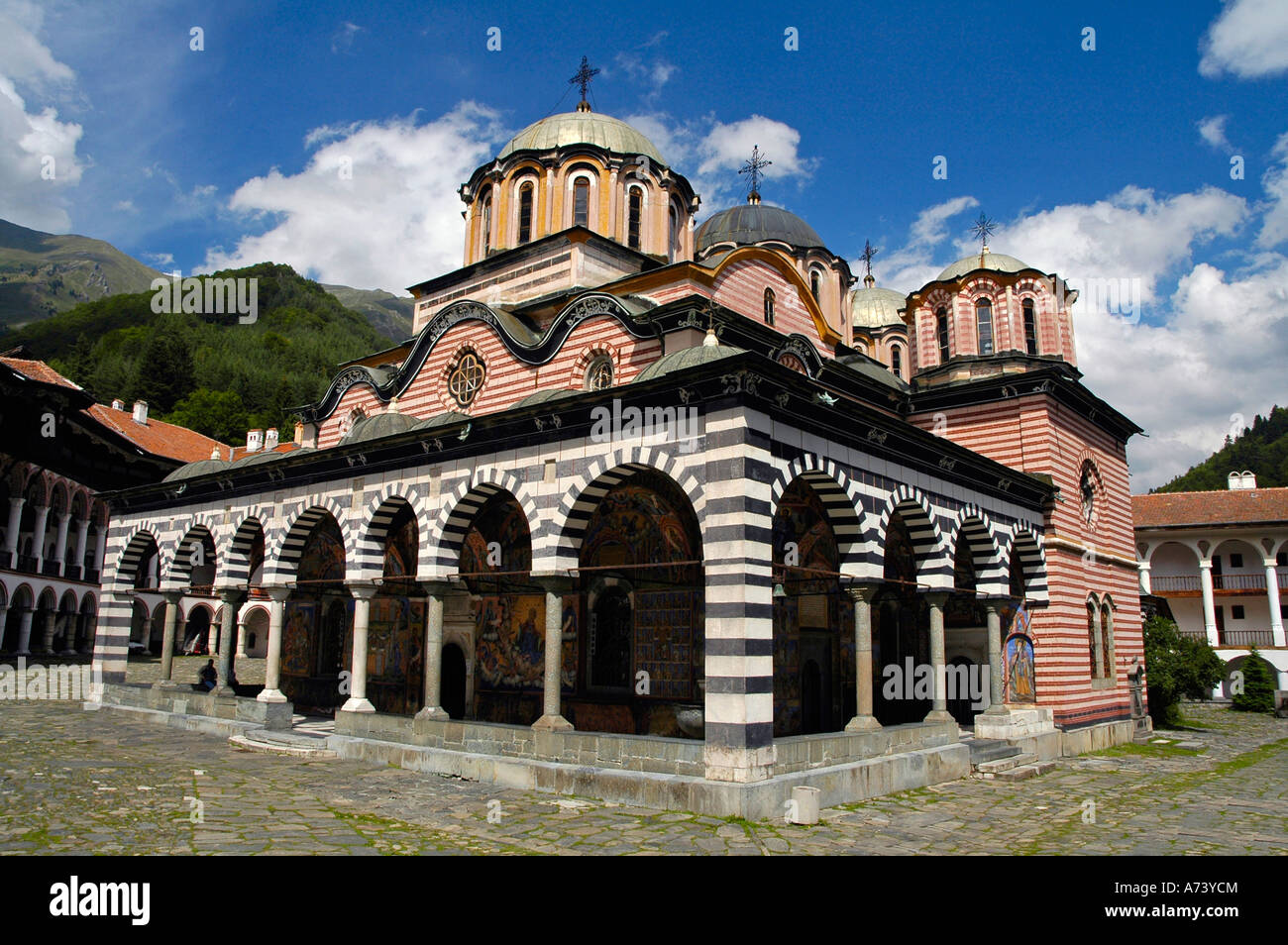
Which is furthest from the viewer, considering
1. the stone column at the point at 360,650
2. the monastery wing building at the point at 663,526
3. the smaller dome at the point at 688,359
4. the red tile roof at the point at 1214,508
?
the red tile roof at the point at 1214,508

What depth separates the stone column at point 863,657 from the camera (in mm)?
10516

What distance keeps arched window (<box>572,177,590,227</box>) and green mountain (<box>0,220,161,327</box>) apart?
109 m

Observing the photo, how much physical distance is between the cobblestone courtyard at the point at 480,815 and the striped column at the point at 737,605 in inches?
30.1

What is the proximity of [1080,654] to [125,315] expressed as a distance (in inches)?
2809

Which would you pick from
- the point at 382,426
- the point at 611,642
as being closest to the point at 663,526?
the point at 611,642

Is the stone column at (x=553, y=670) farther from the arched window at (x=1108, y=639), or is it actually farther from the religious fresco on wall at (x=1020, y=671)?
the arched window at (x=1108, y=639)

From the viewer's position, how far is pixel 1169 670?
2105 cm

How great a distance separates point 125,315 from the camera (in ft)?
223

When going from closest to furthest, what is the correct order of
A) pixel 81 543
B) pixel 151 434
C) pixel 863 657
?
pixel 863 657 → pixel 81 543 → pixel 151 434

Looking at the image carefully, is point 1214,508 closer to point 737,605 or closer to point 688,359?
point 688,359

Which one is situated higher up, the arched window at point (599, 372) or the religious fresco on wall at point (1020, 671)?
the arched window at point (599, 372)

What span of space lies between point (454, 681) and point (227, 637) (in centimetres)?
395

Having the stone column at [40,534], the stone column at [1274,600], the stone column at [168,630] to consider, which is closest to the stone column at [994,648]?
the stone column at [168,630]

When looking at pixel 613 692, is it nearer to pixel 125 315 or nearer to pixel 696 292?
pixel 696 292
